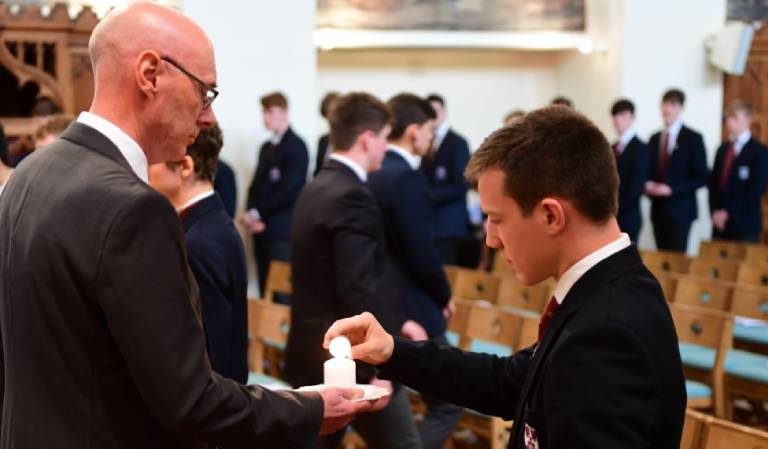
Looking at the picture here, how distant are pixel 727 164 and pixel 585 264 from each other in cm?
881

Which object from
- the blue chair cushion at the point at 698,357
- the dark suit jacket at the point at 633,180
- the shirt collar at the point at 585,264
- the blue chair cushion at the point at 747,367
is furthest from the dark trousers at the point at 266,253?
the shirt collar at the point at 585,264

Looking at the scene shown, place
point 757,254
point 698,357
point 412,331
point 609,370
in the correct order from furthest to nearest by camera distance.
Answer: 1. point 757,254
2. point 698,357
3. point 412,331
4. point 609,370

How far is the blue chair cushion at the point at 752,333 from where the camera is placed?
5.94 metres

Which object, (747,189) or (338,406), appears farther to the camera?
(747,189)

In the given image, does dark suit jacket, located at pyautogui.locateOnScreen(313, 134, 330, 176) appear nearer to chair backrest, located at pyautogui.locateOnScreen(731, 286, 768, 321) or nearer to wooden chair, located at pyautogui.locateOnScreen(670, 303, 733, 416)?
chair backrest, located at pyautogui.locateOnScreen(731, 286, 768, 321)

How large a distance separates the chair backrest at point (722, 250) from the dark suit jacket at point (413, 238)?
3833 millimetres

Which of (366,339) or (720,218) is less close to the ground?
(366,339)

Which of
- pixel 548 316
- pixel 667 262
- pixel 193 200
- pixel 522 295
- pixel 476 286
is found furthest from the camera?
pixel 667 262

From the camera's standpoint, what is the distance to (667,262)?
7.69m

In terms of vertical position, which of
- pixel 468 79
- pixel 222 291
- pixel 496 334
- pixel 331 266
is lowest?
pixel 496 334


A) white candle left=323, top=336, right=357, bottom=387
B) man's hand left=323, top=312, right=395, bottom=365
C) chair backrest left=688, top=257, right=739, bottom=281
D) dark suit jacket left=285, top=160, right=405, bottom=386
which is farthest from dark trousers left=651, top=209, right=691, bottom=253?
white candle left=323, top=336, right=357, bottom=387

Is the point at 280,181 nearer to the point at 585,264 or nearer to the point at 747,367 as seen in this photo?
the point at 747,367

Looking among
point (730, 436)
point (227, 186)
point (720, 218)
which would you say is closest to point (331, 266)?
point (730, 436)

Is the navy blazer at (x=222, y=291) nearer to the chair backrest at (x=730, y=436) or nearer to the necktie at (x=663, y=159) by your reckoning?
the chair backrest at (x=730, y=436)
